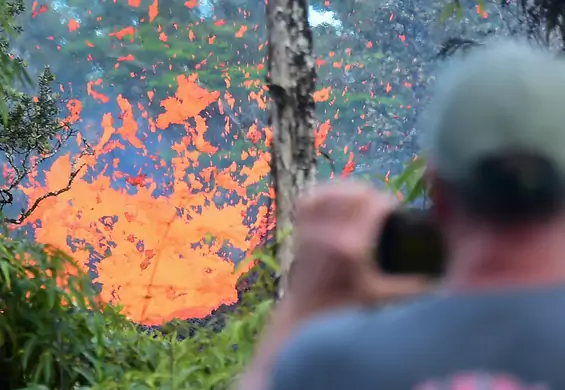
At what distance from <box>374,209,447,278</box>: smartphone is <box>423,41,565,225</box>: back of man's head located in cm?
4

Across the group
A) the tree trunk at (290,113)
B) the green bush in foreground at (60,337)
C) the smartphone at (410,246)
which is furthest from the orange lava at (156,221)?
the smartphone at (410,246)

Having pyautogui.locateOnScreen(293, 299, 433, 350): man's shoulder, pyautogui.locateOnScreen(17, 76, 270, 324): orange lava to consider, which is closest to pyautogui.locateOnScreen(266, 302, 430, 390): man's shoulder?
pyautogui.locateOnScreen(293, 299, 433, 350): man's shoulder

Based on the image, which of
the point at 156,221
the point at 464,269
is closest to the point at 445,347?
the point at 464,269

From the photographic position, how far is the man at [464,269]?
52 centimetres

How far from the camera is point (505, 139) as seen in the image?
547mm

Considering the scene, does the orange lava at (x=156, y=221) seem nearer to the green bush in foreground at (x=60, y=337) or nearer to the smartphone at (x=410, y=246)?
the green bush in foreground at (x=60, y=337)

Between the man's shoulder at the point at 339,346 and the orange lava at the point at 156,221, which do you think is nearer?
the man's shoulder at the point at 339,346

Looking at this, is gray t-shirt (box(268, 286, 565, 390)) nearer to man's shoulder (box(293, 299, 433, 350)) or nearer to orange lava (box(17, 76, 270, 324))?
man's shoulder (box(293, 299, 433, 350))

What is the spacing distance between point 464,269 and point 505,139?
9 cm

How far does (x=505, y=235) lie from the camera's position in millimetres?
549

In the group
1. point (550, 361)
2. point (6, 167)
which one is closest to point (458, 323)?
point (550, 361)

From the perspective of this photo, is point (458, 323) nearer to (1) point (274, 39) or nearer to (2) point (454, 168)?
(2) point (454, 168)

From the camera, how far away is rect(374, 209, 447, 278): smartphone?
1.92 ft

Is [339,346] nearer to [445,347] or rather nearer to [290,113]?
[445,347]
